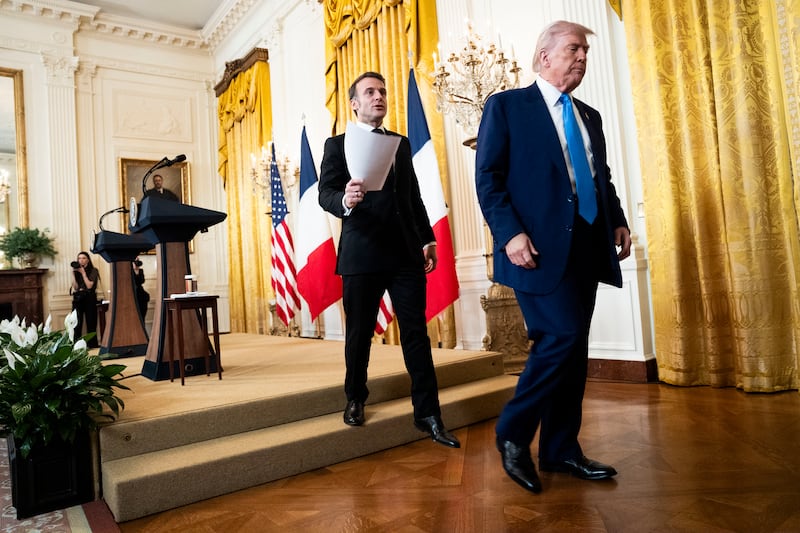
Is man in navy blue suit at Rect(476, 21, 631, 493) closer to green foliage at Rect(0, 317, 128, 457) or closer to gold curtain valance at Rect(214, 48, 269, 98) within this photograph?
green foliage at Rect(0, 317, 128, 457)

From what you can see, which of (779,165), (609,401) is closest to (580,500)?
(609,401)

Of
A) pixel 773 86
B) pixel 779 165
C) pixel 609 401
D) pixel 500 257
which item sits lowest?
pixel 609 401

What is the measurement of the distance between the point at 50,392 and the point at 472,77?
9.94 ft

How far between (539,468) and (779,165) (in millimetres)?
2149

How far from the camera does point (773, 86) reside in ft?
9.45

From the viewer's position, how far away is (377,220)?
2236 millimetres

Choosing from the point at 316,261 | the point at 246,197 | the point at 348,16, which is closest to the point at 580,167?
the point at 316,261

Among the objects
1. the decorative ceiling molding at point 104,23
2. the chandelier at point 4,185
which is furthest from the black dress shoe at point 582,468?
the decorative ceiling molding at point 104,23

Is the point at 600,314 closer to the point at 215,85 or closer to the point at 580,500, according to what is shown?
the point at 580,500

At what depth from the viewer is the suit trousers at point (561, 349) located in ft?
5.60

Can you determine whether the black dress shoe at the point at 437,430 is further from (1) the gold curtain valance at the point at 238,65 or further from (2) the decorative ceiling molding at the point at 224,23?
(2) the decorative ceiling molding at the point at 224,23

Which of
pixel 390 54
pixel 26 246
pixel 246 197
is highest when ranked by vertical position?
pixel 390 54

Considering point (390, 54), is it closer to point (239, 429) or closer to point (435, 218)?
point (435, 218)

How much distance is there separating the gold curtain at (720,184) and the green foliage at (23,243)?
26.1ft
